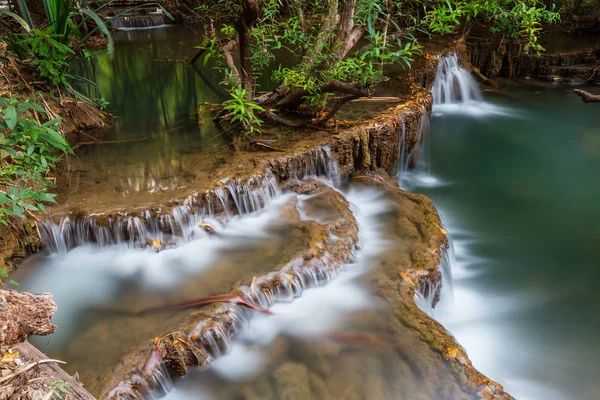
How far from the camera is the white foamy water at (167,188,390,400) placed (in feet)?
9.11

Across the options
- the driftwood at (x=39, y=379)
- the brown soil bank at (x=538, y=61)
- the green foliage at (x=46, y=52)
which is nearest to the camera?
the driftwood at (x=39, y=379)

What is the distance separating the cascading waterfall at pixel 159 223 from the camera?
365 centimetres

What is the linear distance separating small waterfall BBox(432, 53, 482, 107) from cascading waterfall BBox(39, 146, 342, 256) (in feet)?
18.8

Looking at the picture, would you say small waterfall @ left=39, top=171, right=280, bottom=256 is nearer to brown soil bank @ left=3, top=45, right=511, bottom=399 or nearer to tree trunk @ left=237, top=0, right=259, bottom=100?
brown soil bank @ left=3, top=45, right=511, bottom=399

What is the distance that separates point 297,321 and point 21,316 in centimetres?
193

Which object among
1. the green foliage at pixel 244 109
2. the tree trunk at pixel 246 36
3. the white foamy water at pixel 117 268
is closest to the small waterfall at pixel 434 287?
the white foamy water at pixel 117 268

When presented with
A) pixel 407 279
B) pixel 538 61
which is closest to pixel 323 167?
pixel 407 279

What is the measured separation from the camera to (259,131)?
485 centimetres

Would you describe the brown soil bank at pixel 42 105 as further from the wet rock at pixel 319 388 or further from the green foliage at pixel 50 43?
the wet rock at pixel 319 388

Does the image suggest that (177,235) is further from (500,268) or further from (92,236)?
(500,268)

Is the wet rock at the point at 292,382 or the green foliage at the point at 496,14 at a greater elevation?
the green foliage at the point at 496,14

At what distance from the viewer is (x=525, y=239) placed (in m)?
5.10

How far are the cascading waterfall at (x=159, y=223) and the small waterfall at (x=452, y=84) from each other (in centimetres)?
573

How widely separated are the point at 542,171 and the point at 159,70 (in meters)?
6.77
